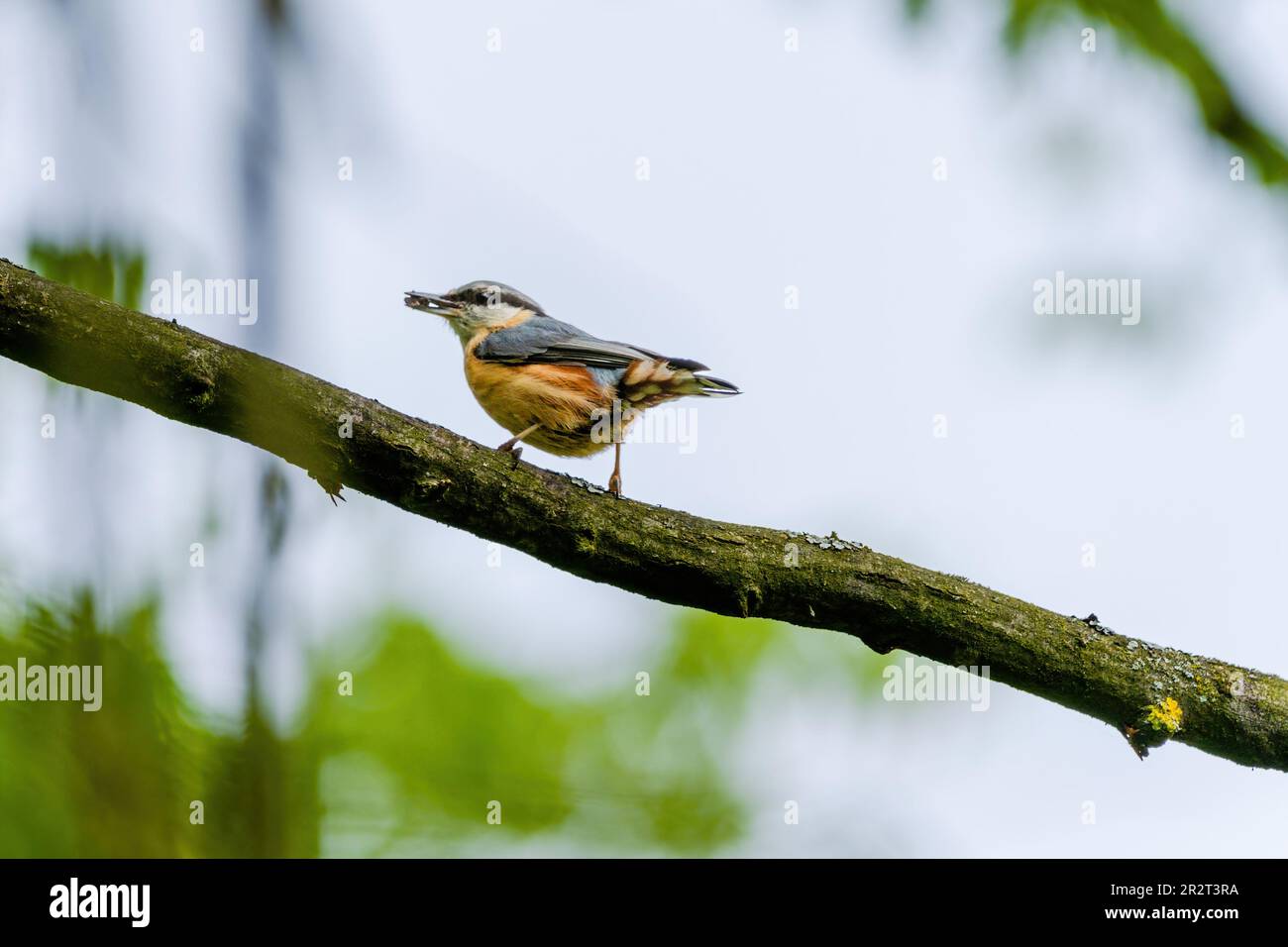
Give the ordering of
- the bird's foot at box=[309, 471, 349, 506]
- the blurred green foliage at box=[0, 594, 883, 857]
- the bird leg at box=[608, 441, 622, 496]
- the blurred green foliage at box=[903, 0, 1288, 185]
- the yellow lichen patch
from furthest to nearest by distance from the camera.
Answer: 1. the bird leg at box=[608, 441, 622, 496]
2. the yellow lichen patch
3. the bird's foot at box=[309, 471, 349, 506]
4. the blurred green foliage at box=[903, 0, 1288, 185]
5. the blurred green foliage at box=[0, 594, 883, 857]

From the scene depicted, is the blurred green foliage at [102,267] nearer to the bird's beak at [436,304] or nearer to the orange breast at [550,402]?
the orange breast at [550,402]

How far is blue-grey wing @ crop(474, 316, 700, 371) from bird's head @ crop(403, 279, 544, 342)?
10.8 inches

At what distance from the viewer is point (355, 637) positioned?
577cm

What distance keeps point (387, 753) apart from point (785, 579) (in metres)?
2.29

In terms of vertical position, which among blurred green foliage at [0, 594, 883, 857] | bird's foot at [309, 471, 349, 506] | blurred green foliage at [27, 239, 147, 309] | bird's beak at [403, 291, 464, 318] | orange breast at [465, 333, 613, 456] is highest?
bird's beak at [403, 291, 464, 318]

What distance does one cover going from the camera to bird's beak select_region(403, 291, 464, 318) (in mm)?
6234

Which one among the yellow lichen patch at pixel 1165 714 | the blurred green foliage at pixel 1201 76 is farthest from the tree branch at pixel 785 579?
the blurred green foliage at pixel 1201 76

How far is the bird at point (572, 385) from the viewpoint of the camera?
5270mm

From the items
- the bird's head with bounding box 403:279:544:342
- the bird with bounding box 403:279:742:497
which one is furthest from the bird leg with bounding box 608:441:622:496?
the bird's head with bounding box 403:279:544:342

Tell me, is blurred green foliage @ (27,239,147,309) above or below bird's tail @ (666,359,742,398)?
below

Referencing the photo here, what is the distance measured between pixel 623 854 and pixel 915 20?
3.79m

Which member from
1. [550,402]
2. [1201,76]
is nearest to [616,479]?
[550,402]

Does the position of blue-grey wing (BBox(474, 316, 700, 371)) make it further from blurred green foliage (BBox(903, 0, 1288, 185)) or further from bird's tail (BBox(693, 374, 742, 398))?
blurred green foliage (BBox(903, 0, 1288, 185))

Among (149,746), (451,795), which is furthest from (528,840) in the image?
(149,746)
